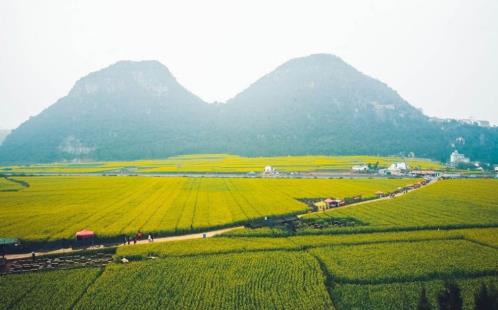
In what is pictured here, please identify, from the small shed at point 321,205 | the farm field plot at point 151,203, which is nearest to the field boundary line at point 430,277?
the farm field plot at point 151,203

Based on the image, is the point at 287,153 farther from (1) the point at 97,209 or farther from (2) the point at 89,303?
(2) the point at 89,303

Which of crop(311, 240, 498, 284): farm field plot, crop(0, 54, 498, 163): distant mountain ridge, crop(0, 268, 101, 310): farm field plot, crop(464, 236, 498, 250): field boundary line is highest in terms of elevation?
crop(0, 54, 498, 163): distant mountain ridge

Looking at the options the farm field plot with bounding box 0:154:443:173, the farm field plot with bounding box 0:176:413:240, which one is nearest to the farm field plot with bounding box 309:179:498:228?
the farm field plot with bounding box 0:176:413:240

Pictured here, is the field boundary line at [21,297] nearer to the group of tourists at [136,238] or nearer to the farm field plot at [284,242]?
the farm field plot at [284,242]

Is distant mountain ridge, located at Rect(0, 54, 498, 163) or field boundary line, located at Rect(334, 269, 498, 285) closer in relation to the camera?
field boundary line, located at Rect(334, 269, 498, 285)

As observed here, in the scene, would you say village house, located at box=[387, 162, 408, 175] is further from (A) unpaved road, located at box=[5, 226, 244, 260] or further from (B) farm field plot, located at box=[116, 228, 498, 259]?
(A) unpaved road, located at box=[5, 226, 244, 260]

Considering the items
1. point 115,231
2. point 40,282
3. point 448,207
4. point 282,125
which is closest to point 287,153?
point 282,125
